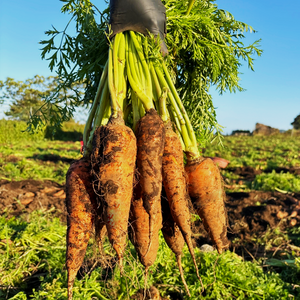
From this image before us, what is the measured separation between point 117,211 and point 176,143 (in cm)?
68

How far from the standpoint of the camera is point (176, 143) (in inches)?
76.8

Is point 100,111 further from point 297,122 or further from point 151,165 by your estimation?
point 297,122

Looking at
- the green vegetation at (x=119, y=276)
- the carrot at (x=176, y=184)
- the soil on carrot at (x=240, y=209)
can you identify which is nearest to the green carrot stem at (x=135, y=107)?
the carrot at (x=176, y=184)

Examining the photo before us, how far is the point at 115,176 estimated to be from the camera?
1869 mm

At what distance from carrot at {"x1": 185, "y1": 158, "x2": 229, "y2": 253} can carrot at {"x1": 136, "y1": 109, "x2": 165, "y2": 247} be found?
344 mm

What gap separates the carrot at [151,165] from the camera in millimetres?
1838

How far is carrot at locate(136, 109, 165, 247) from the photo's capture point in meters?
1.84

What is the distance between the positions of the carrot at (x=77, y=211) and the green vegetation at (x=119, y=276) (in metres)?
0.49

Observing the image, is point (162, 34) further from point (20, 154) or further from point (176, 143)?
point (20, 154)

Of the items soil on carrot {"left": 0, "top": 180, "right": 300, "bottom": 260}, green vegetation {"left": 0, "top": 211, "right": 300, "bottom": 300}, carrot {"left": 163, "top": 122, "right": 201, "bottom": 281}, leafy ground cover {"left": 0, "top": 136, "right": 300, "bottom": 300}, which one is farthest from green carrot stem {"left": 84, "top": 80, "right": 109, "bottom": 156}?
soil on carrot {"left": 0, "top": 180, "right": 300, "bottom": 260}

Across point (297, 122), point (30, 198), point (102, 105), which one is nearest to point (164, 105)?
point (102, 105)

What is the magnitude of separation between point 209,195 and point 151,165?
0.68m

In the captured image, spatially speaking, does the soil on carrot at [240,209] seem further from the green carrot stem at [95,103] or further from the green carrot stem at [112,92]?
the green carrot stem at [112,92]

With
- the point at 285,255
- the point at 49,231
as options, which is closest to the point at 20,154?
the point at 49,231
